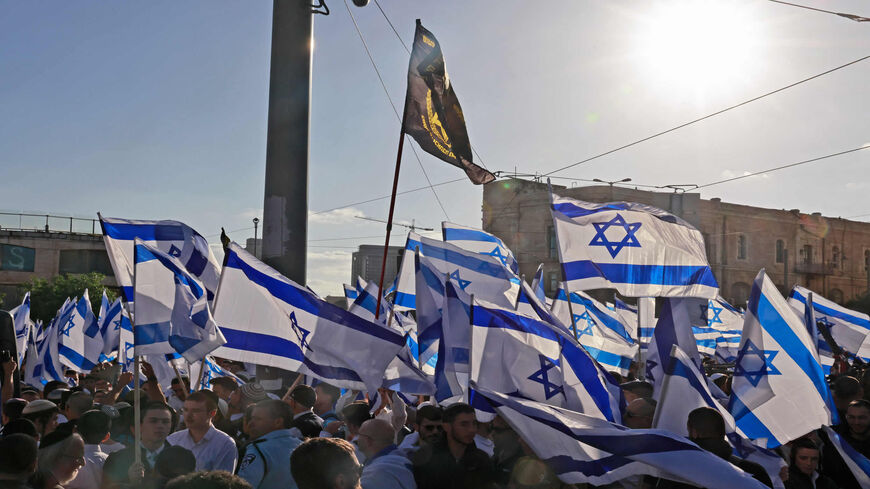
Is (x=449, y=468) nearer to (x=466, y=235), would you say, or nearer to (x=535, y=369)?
(x=535, y=369)

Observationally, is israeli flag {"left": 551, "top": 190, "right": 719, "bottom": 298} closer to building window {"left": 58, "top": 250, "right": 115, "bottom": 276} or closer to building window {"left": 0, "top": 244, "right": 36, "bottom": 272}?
building window {"left": 58, "top": 250, "right": 115, "bottom": 276}

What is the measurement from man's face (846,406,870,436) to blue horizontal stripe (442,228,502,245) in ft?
18.9

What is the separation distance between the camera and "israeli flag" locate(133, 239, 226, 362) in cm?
560

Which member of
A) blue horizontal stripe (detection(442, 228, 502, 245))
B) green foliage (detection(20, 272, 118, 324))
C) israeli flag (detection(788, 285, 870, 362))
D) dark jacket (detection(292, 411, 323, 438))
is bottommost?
green foliage (detection(20, 272, 118, 324))

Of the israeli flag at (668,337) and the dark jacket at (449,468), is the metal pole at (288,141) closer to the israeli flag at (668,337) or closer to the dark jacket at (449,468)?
the dark jacket at (449,468)

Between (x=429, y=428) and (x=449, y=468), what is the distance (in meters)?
0.63

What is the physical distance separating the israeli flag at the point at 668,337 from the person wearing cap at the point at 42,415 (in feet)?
17.0

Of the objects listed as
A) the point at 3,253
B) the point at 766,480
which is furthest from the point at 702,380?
the point at 3,253

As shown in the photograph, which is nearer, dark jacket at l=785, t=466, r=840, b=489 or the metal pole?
dark jacket at l=785, t=466, r=840, b=489

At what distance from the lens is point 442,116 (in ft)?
27.1

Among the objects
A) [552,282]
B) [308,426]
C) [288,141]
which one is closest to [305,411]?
[308,426]

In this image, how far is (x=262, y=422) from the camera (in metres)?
4.54

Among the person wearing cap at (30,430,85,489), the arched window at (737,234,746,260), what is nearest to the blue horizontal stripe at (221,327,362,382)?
the person wearing cap at (30,430,85,489)

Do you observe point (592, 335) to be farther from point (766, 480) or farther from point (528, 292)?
point (766, 480)
